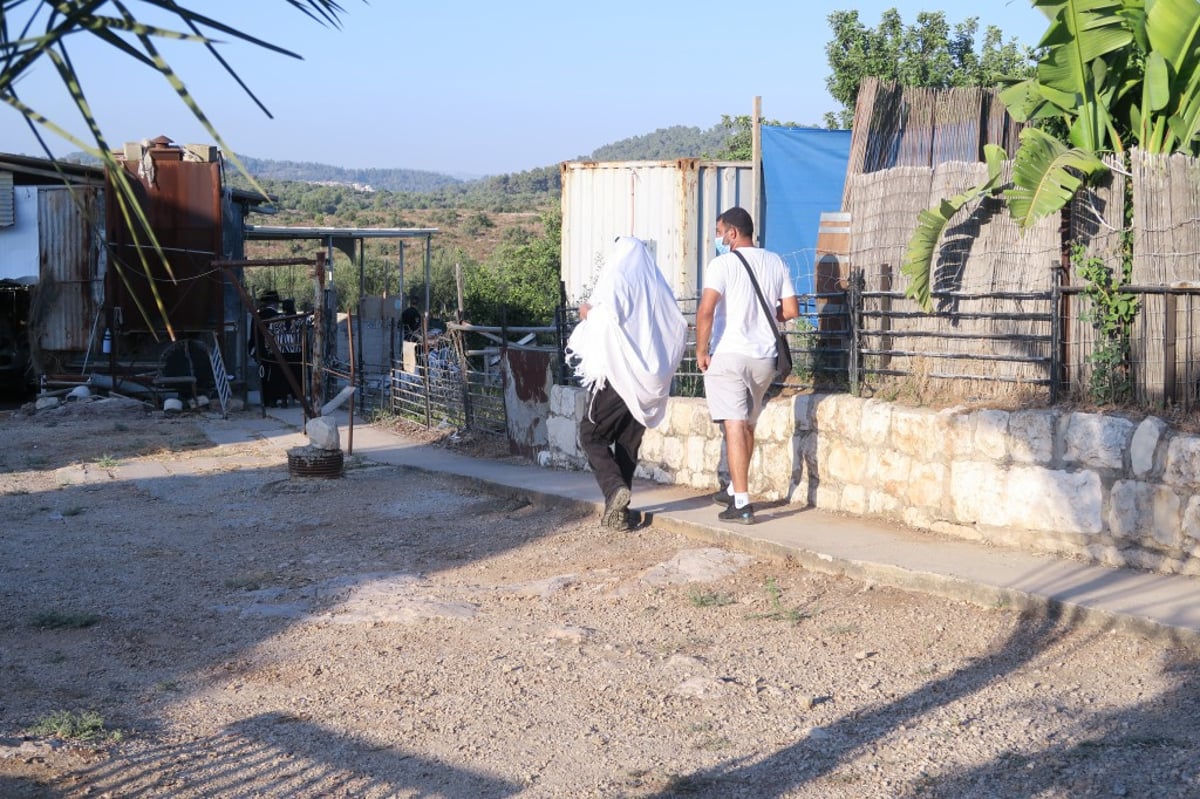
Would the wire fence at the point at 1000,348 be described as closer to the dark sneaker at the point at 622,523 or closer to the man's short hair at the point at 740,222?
the man's short hair at the point at 740,222

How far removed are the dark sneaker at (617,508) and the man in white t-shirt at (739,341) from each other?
69 cm

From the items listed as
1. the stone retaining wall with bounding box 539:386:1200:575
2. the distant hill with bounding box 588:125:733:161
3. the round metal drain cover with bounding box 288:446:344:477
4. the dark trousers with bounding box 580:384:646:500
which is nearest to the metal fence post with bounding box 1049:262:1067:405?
the stone retaining wall with bounding box 539:386:1200:575

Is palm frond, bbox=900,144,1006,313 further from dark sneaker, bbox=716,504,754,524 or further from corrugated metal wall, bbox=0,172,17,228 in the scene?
corrugated metal wall, bbox=0,172,17,228

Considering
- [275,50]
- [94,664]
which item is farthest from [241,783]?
[275,50]

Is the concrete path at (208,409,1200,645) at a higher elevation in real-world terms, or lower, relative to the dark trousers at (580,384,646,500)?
lower

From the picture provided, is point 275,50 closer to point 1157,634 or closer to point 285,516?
point 1157,634

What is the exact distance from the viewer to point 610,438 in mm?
8234

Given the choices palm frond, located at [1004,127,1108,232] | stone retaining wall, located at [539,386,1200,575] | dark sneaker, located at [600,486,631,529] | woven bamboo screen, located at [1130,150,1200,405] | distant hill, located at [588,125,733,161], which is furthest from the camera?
distant hill, located at [588,125,733,161]

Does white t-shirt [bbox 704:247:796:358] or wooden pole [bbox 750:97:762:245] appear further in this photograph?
wooden pole [bbox 750:97:762:245]

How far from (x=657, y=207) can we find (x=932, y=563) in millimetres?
11154

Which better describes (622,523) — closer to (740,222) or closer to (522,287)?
(740,222)

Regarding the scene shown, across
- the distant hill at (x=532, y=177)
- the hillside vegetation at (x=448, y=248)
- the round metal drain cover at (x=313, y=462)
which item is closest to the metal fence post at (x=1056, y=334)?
the hillside vegetation at (x=448, y=248)

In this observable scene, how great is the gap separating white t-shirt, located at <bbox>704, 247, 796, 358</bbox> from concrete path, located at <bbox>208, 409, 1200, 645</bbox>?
1.10 m

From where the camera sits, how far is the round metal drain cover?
36.3 feet
